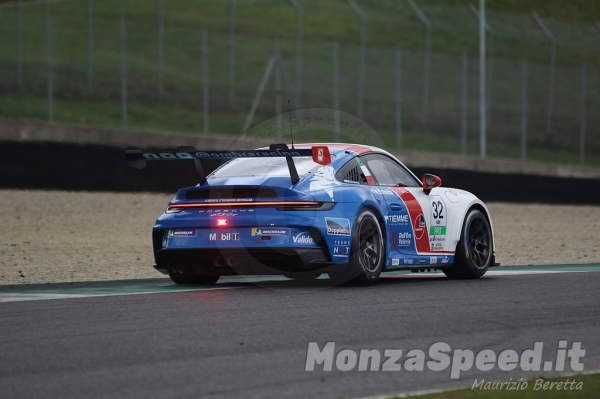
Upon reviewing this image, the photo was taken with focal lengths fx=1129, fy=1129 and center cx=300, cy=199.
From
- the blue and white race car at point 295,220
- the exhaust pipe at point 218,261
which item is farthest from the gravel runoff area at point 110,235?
the exhaust pipe at point 218,261

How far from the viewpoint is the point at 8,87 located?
2858cm

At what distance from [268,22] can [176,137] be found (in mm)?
27134

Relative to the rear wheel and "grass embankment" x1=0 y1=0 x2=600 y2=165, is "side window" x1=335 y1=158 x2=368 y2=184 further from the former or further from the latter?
"grass embankment" x1=0 y1=0 x2=600 y2=165

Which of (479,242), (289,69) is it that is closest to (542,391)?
(479,242)

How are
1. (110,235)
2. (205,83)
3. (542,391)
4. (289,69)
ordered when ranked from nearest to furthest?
(542,391)
(110,235)
(205,83)
(289,69)

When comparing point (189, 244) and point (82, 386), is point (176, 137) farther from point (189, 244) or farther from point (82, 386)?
point (82, 386)

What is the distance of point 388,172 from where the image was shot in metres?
10.7

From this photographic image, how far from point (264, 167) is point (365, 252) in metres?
1.23

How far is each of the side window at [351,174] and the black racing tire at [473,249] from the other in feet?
4.78

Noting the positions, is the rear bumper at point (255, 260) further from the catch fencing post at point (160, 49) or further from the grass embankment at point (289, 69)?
the catch fencing post at point (160, 49)

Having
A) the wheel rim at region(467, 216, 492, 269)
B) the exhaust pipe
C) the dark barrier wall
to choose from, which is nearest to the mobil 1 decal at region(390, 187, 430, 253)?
the wheel rim at region(467, 216, 492, 269)

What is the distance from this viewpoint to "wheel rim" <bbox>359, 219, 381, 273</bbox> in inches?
379

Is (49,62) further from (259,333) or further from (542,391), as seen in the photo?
(542,391)

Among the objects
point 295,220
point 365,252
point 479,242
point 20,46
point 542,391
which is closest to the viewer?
point 542,391
